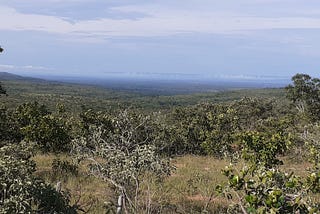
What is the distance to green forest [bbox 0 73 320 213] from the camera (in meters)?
4.51

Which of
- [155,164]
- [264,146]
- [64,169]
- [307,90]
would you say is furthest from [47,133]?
[307,90]

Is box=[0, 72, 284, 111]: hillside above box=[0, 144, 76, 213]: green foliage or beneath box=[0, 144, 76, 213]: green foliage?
beneath

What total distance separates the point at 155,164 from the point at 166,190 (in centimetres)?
431

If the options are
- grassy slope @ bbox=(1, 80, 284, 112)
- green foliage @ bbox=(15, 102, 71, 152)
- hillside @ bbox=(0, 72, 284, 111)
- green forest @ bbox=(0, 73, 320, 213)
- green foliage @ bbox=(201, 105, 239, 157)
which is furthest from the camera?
hillside @ bbox=(0, 72, 284, 111)

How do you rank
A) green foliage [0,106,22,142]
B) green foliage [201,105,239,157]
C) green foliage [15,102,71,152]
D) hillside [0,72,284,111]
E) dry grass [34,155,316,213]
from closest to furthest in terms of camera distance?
dry grass [34,155,316,213]
green foliage [15,102,71,152]
green foliage [0,106,22,142]
green foliage [201,105,239,157]
hillside [0,72,284,111]

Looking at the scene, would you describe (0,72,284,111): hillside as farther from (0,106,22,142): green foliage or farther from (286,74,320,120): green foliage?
(0,106,22,142): green foliage

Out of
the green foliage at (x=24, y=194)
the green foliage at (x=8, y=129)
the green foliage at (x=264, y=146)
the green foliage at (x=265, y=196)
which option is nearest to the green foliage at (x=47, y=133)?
the green foliage at (x=8, y=129)

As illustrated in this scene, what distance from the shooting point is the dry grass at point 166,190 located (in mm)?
9055

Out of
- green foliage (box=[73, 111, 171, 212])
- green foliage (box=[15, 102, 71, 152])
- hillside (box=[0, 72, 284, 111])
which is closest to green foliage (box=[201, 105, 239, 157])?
green foliage (box=[15, 102, 71, 152])

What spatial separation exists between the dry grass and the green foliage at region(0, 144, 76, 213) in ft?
5.76

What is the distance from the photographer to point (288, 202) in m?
3.85

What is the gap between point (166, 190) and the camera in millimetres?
11305

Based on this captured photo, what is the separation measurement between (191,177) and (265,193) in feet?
31.8

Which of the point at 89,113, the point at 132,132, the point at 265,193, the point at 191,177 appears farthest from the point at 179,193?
the point at 89,113
